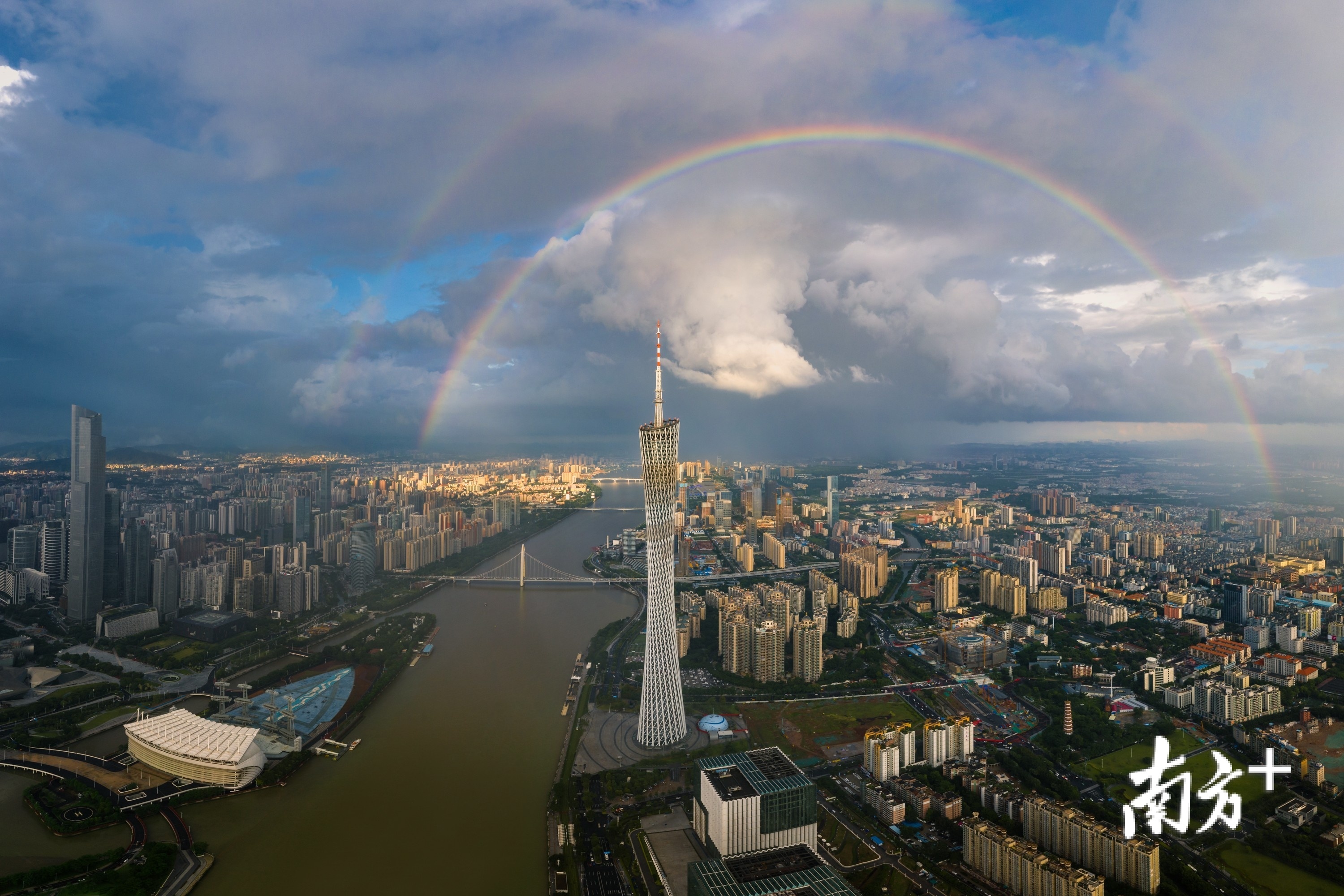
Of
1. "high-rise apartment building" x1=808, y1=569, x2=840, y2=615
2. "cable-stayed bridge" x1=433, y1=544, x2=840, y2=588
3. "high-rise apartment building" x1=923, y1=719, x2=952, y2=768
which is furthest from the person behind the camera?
"cable-stayed bridge" x1=433, y1=544, x2=840, y2=588

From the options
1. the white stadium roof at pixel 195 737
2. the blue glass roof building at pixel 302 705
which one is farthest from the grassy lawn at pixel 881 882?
the blue glass roof building at pixel 302 705

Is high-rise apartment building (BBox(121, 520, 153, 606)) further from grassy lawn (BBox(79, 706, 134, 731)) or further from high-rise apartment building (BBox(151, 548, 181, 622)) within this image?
grassy lawn (BBox(79, 706, 134, 731))

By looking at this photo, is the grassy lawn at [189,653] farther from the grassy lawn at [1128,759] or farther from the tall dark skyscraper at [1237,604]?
the tall dark skyscraper at [1237,604]

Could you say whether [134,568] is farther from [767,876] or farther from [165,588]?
[767,876]

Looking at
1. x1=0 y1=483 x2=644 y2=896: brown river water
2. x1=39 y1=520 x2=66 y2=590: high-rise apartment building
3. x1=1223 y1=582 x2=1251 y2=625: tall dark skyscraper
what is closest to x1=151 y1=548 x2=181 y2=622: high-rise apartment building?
x1=39 y1=520 x2=66 y2=590: high-rise apartment building

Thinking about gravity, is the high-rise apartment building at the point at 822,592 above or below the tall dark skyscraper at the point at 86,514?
below

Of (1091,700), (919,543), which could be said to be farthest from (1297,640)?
(919,543)

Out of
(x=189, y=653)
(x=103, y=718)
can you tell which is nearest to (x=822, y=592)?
(x=189, y=653)
